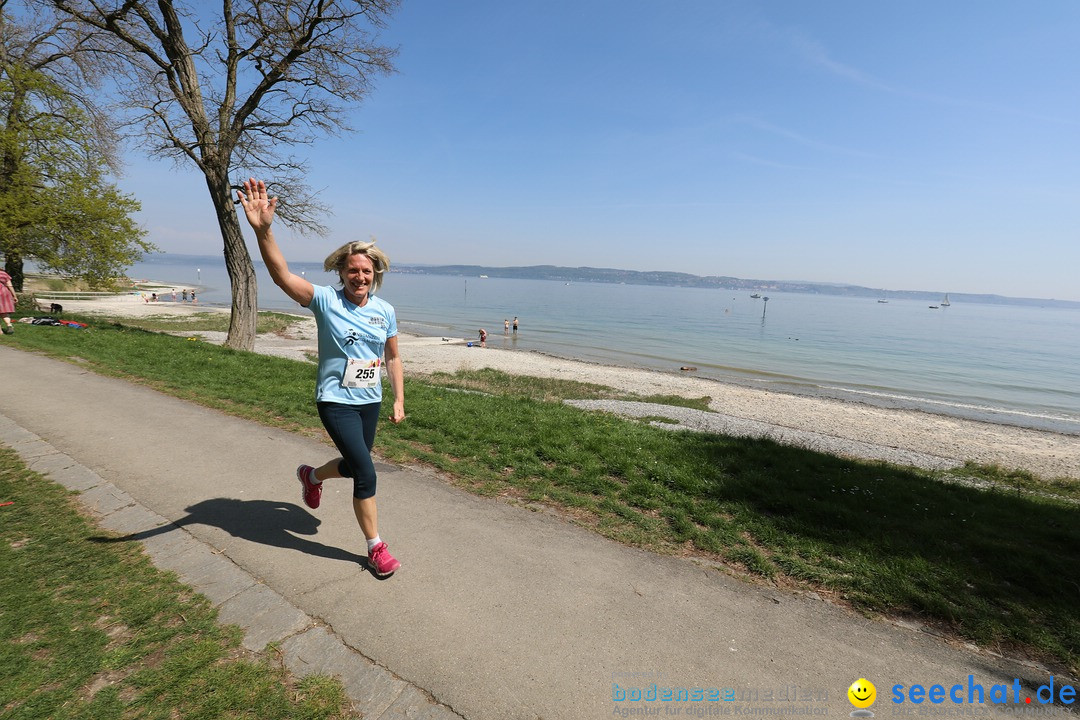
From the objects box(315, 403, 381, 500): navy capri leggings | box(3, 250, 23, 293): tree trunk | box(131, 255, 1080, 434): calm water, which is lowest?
box(131, 255, 1080, 434): calm water

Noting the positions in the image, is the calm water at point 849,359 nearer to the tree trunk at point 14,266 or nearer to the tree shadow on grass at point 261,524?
the tree shadow on grass at point 261,524

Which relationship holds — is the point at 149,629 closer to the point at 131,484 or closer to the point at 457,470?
the point at 131,484

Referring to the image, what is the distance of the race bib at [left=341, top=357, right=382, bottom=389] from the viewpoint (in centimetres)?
324

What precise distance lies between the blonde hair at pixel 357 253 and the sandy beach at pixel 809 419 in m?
8.71

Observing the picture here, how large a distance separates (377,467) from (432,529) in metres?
1.62

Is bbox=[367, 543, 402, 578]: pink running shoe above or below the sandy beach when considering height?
above

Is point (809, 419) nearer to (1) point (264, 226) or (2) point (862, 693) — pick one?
(2) point (862, 693)

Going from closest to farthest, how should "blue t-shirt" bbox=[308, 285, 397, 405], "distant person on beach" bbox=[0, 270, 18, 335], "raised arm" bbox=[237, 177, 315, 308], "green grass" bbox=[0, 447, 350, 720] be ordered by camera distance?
"green grass" bbox=[0, 447, 350, 720] → "raised arm" bbox=[237, 177, 315, 308] → "blue t-shirt" bbox=[308, 285, 397, 405] → "distant person on beach" bbox=[0, 270, 18, 335]

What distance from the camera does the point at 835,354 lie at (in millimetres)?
36719

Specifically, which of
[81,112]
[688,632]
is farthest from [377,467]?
[81,112]

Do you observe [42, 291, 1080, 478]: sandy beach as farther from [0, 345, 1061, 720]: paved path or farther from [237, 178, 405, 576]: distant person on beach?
[237, 178, 405, 576]: distant person on beach

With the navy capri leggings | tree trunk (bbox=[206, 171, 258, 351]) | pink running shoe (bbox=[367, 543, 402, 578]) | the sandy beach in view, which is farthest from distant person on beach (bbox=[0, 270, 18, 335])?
pink running shoe (bbox=[367, 543, 402, 578])

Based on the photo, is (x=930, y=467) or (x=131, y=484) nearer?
(x=131, y=484)

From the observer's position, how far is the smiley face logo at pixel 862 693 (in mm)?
2488
